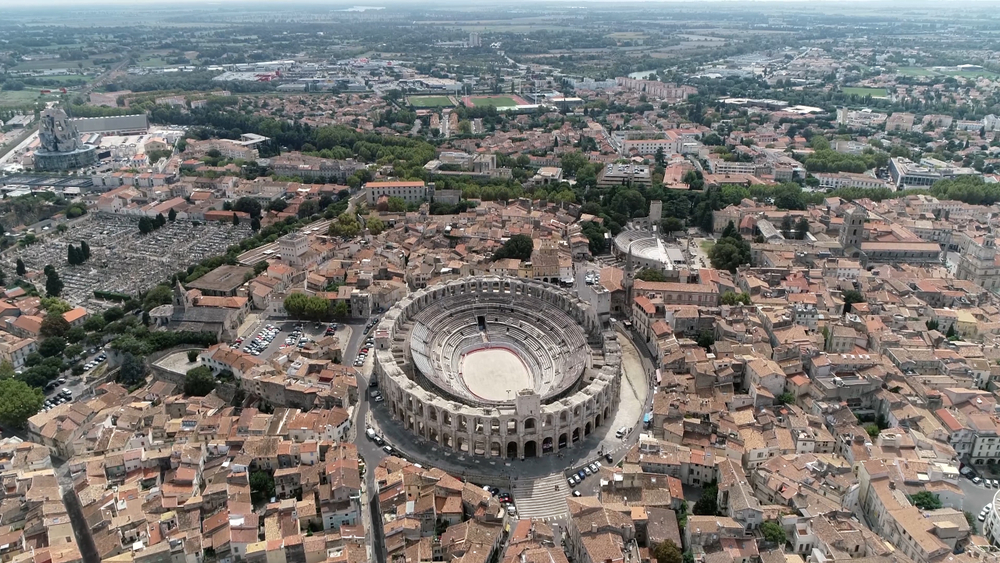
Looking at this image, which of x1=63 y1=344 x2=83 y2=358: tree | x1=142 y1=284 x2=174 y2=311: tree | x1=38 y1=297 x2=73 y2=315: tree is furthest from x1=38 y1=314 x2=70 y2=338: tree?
x1=142 y1=284 x2=174 y2=311: tree

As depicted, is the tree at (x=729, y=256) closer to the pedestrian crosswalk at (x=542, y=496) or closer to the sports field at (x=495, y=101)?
the pedestrian crosswalk at (x=542, y=496)

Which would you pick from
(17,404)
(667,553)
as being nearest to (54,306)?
(17,404)

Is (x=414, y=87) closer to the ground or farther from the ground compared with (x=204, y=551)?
farther from the ground

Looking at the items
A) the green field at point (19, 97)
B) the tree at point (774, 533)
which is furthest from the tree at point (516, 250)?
the green field at point (19, 97)

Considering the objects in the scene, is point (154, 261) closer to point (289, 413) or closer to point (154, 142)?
point (289, 413)

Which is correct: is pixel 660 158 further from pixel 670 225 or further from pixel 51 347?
pixel 51 347

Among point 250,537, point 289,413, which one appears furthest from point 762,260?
point 250,537

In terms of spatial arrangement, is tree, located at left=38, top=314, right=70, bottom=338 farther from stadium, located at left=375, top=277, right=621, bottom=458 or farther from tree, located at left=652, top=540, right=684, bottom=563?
tree, located at left=652, top=540, right=684, bottom=563
